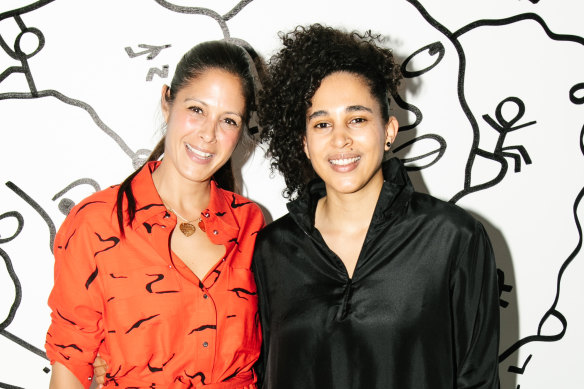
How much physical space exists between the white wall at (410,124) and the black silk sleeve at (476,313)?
2.14ft

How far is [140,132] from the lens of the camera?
1.90m

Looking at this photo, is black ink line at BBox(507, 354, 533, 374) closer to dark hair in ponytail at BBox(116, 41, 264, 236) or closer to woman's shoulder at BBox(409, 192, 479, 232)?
woman's shoulder at BBox(409, 192, 479, 232)

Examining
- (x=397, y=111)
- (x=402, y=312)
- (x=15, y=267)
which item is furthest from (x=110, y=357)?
(x=397, y=111)

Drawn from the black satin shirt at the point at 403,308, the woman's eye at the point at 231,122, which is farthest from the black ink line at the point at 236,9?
the black satin shirt at the point at 403,308

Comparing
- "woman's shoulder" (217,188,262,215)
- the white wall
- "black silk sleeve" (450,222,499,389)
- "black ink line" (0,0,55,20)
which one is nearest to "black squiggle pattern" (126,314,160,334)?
"woman's shoulder" (217,188,262,215)

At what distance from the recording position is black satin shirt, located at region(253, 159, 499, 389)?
4.46 feet

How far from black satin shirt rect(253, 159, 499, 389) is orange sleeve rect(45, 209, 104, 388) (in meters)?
0.54

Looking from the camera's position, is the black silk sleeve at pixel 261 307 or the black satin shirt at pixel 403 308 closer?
the black satin shirt at pixel 403 308

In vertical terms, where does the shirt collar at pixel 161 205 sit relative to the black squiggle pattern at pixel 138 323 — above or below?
above

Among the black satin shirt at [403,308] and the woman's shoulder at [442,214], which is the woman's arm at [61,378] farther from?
the woman's shoulder at [442,214]

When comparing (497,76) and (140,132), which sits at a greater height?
(497,76)

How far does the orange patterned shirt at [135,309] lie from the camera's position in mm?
1386

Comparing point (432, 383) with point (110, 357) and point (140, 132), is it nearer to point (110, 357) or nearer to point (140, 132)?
point (110, 357)

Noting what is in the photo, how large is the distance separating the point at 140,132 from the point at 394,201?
3.25 feet
